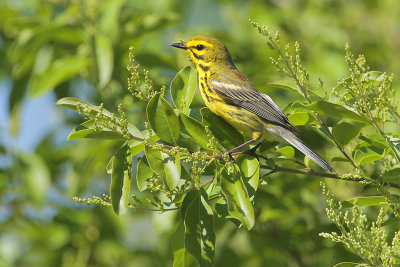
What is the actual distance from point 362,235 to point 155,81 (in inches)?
103

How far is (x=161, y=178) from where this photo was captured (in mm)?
2436

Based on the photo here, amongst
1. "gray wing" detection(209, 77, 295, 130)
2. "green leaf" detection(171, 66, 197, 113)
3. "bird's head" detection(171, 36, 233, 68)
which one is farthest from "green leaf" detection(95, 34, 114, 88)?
"green leaf" detection(171, 66, 197, 113)

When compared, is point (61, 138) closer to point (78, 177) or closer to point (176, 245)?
point (78, 177)

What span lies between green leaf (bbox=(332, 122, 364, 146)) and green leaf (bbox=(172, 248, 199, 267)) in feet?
3.12

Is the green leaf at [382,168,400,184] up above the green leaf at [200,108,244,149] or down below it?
above

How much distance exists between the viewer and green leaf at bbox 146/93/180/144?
2.56 meters

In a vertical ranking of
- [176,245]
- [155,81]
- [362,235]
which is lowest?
[155,81]

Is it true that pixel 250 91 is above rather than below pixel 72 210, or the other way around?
above

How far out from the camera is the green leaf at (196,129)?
2664 mm

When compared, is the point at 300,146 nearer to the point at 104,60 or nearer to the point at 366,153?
the point at 366,153

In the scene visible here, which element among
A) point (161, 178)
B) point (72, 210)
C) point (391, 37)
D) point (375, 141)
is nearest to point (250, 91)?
point (375, 141)

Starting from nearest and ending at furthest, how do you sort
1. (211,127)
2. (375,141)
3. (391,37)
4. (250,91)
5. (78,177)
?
(375,141), (211,127), (250,91), (78,177), (391,37)

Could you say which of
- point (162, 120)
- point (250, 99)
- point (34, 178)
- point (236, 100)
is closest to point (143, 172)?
point (162, 120)

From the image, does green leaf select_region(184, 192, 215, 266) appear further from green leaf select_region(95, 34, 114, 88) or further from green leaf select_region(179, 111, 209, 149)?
green leaf select_region(95, 34, 114, 88)
